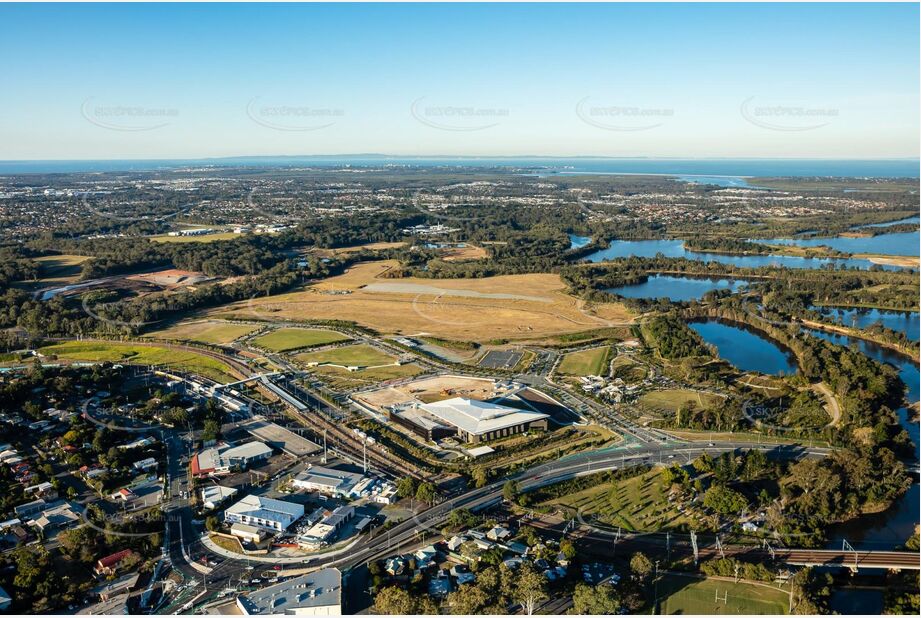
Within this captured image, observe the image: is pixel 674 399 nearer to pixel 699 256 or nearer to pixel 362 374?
pixel 362 374

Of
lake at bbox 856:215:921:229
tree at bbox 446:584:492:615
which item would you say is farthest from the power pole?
lake at bbox 856:215:921:229

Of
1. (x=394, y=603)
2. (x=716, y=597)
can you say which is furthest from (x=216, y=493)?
(x=716, y=597)

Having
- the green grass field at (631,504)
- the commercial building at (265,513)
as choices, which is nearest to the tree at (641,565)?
the green grass field at (631,504)

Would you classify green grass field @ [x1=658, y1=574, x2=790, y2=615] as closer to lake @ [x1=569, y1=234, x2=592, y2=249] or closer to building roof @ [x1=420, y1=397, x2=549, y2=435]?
building roof @ [x1=420, y1=397, x2=549, y2=435]

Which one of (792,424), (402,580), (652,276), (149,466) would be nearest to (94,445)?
(149,466)

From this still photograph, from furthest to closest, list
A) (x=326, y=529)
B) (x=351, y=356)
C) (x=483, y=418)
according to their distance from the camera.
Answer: (x=351, y=356) < (x=483, y=418) < (x=326, y=529)

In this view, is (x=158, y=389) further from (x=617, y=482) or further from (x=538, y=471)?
(x=617, y=482)
